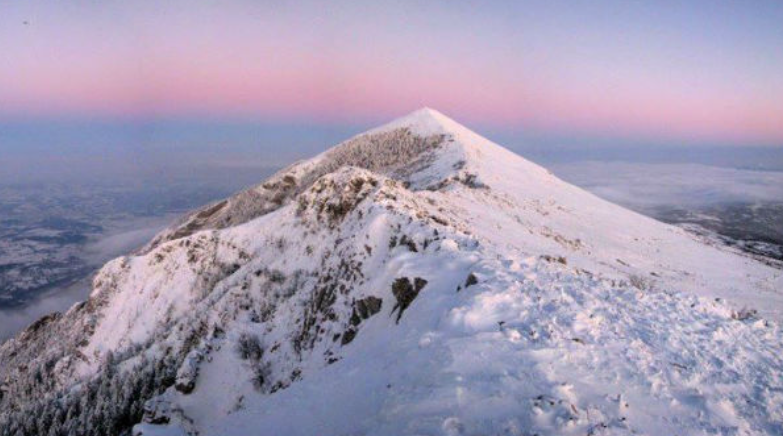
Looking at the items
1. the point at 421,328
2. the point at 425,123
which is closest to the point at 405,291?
the point at 421,328

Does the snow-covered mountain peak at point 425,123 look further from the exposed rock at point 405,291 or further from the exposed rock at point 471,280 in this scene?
the exposed rock at point 471,280

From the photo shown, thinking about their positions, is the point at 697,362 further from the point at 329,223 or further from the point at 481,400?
the point at 329,223

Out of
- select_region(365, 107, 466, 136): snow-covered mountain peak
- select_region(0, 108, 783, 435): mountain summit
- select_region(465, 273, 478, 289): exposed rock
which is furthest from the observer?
select_region(365, 107, 466, 136): snow-covered mountain peak

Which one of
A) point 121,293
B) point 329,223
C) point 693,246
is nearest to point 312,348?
point 329,223

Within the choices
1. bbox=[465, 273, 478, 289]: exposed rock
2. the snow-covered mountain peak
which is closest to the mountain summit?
bbox=[465, 273, 478, 289]: exposed rock

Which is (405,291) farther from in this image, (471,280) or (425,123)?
(425,123)

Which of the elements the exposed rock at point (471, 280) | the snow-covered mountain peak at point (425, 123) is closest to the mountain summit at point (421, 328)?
the exposed rock at point (471, 280)

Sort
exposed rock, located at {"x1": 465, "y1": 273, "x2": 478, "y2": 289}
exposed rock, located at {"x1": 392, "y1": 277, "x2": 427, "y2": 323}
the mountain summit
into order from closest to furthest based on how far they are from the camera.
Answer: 1. the mountain summit
2. exposed rock, located at {"x1": 465, "y1": 273, "x2": 478, "y2": 289}
3. exposed rock, located at {"x1": 392, "y1": 277, "x2": 427, "y2": 323}

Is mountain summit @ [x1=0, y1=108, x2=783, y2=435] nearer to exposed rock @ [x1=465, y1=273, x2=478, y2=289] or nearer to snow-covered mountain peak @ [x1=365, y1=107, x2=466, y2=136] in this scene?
exposed rock @ [x1=465, y1=273, x2=478, y2=289]
